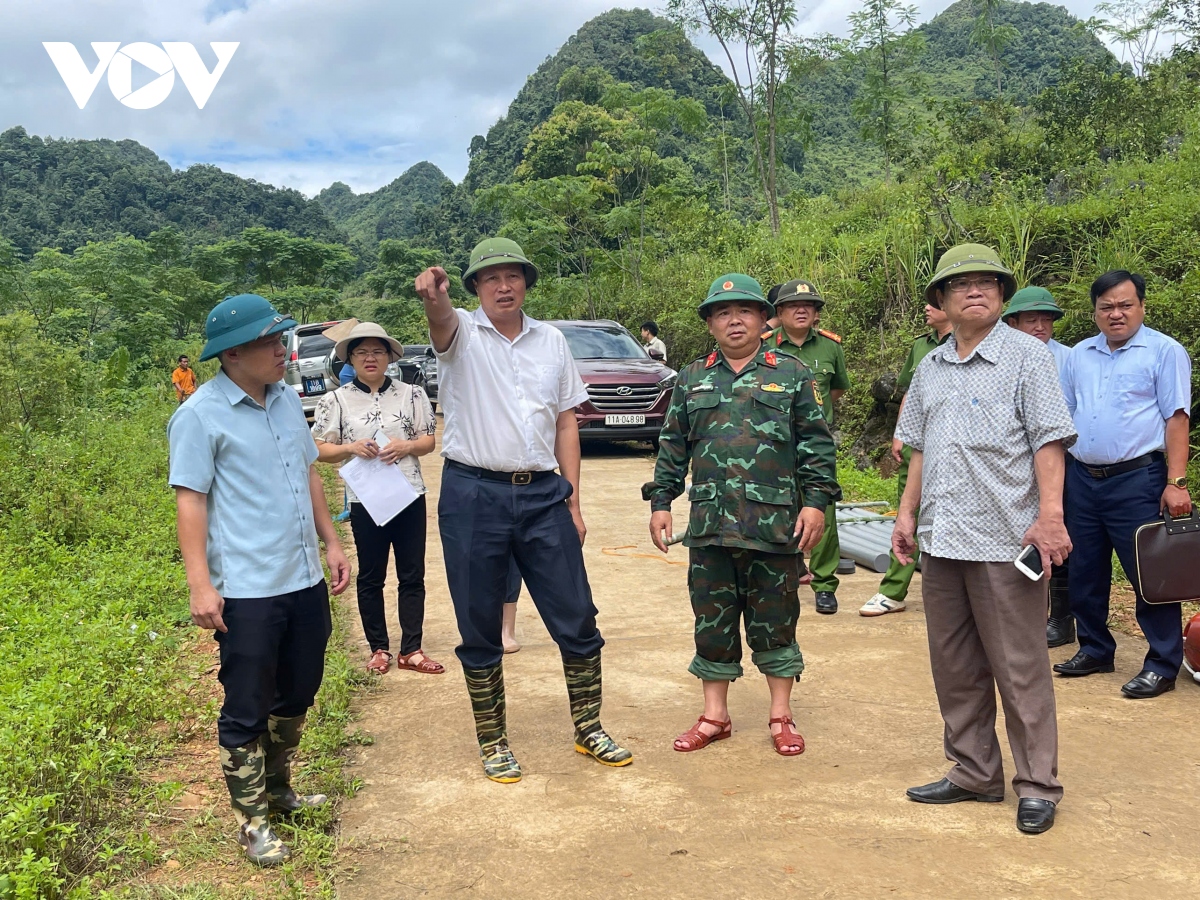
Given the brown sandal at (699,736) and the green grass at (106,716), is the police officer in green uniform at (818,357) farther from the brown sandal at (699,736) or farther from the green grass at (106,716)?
the green grass at (106,716)

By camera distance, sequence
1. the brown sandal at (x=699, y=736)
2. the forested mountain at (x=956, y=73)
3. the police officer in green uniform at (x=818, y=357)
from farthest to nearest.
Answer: the forested mountain at (x=956, y=73)
the police officer in green uniform at (x=818, y=357)
the brown sandal at (x=699, y=736)

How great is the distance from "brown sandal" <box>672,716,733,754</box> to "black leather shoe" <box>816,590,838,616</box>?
2.05 m

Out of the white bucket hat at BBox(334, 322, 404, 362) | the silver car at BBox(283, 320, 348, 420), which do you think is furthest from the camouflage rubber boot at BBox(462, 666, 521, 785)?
the silver car at BBox(283, 320, 348, 420)

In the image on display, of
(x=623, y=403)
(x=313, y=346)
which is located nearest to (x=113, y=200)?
(x=313, y=346)

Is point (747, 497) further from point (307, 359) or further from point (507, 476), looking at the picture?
point (307, 359)

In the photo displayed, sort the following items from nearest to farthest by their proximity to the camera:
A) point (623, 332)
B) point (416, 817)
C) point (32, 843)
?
point (32, 843)
point (416, 817)
point (623, 332)

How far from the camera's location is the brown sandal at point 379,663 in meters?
5.26

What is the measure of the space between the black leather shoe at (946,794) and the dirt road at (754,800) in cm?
4

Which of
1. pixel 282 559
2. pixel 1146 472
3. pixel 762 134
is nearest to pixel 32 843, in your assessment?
pixel 282 559

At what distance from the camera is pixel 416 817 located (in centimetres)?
359

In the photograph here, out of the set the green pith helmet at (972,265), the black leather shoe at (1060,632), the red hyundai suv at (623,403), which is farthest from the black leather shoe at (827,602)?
the red hyundai suv at (623,403)

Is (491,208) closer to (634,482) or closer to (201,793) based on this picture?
(634,482)

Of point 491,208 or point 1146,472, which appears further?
point 491,208

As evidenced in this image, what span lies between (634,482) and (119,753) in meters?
7.68
